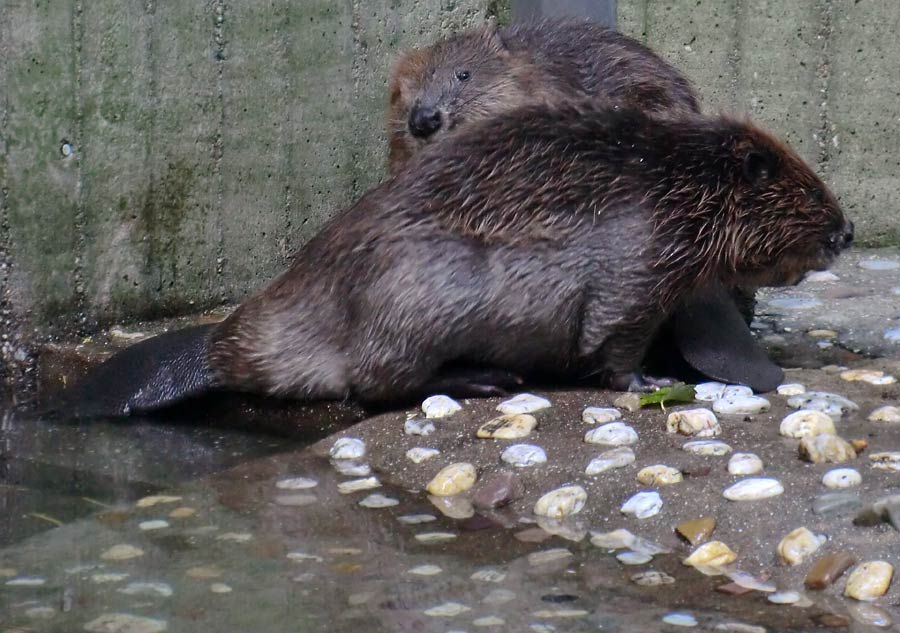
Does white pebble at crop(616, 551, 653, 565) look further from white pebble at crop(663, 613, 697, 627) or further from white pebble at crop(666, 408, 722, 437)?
white pebble at crop(666, 408, 722, 437)

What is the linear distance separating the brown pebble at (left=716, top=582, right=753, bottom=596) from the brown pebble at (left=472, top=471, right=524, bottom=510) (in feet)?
2.09

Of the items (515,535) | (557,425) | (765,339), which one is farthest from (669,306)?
(515,535)

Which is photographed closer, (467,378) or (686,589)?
(686,589)

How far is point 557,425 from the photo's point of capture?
347 cm

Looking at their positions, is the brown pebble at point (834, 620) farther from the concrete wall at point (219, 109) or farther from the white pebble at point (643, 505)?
the concrete wall at point (219, 109)

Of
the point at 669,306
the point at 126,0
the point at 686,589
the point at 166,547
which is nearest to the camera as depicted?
the point at 686,589

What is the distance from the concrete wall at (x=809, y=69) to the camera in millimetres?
5371

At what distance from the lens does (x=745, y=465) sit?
2.99m

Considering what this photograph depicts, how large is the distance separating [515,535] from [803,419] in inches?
32.4

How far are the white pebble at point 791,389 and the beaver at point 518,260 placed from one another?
37 cm

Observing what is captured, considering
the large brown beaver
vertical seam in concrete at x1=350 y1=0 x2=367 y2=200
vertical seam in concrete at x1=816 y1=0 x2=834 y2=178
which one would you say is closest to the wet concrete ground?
the large brown beaver

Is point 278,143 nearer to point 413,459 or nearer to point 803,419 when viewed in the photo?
point 413,459

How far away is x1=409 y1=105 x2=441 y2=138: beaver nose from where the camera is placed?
4504 millimetres

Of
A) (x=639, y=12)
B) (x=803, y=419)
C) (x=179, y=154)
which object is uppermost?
(x=639, y=12)
